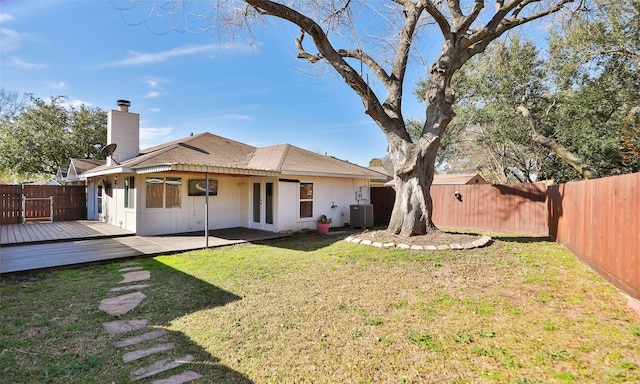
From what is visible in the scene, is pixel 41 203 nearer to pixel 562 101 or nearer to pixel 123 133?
pixel 123 133

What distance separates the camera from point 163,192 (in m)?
9.90

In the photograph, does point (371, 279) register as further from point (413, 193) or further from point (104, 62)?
point (104, 62)

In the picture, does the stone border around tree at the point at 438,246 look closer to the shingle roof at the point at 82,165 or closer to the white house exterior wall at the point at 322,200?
the white house exterior wall at the point at 322,200

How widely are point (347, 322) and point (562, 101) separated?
15.8 m

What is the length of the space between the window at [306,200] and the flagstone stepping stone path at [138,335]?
629 centimetres

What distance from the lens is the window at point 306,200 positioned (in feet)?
36.9

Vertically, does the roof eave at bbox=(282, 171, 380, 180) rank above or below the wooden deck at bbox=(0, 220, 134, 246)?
above

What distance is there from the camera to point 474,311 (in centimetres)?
394

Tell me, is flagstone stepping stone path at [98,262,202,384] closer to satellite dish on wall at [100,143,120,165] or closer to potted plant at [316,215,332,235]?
potted plant at [316,215,332,235]

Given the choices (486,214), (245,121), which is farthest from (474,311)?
(245,121)

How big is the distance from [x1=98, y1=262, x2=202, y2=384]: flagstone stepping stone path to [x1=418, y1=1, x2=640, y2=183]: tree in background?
42.2ft

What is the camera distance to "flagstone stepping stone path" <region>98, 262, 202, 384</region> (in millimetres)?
2717

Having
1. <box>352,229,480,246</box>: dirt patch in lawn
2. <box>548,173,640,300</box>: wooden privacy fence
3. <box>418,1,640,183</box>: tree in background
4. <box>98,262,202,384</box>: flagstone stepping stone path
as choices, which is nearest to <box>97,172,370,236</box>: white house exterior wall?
<box>352,229,480,246</box>: dirt patch in lawn

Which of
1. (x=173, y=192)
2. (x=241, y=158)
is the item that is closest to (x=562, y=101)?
(x=241, y=158)
